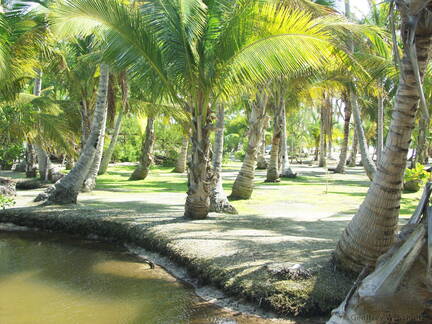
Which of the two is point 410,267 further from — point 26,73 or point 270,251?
point 26,73

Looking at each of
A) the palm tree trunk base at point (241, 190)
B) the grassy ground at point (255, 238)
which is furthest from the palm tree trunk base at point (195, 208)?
the palm tree trunk base at point (241, 190)

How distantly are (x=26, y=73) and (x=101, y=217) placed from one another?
4745mm

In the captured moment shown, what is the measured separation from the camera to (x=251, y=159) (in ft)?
47.7

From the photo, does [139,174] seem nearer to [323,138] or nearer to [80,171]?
[80,171]

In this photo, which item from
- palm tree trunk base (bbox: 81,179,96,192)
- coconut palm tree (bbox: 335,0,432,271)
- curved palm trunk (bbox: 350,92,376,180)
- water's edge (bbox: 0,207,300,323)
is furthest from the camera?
curved palm trunk (bbox: 350,92,376,180)

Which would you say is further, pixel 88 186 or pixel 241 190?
pixel 88 186

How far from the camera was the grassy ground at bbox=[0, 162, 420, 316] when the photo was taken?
18.5ft

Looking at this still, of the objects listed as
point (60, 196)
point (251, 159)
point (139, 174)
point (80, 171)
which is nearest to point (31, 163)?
point (139, 174)

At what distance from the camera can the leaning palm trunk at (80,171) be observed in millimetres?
11836

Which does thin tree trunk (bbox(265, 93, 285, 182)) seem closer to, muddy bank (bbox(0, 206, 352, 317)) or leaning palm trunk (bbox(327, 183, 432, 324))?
muddy bank (bbox(0, 206, 352, 317))

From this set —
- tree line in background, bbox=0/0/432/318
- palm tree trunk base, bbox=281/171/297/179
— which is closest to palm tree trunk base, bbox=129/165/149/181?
tree line in background, bbox=0/0/432/318

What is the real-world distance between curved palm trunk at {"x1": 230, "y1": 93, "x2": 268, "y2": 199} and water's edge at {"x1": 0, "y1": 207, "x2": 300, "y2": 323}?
5743mm

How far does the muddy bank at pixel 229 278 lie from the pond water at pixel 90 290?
25 centimetres

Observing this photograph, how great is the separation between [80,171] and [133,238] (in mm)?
4254
